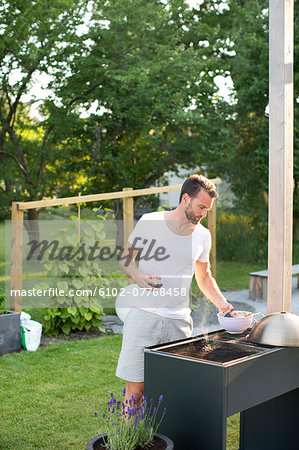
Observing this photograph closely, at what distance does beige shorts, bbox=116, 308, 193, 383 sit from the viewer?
2.60m

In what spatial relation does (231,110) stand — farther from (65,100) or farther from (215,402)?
(215,402)

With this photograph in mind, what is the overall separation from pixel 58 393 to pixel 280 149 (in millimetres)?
2367

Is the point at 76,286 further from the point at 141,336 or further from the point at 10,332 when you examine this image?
the point at 141,336

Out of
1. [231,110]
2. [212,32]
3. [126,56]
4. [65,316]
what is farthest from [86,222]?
[212,32]

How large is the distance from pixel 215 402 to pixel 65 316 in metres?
3.60

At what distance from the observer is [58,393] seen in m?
3.87

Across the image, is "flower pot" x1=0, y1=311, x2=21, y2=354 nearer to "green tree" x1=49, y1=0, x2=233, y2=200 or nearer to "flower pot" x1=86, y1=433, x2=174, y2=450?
Result: "flower pot" x1=86, y1=433, x2=174, y2=450

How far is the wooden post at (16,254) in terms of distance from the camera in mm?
5016

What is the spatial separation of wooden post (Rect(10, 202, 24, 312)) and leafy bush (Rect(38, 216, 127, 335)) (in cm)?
26

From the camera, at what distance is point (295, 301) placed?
285 inches

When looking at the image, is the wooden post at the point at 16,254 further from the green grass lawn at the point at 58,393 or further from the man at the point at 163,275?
the man at the point at 163,275

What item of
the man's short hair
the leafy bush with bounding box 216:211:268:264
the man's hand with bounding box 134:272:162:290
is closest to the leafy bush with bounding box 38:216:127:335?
the man's hand with bounding box 134:272:162:290

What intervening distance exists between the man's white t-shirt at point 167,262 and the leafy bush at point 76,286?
274 centimetres

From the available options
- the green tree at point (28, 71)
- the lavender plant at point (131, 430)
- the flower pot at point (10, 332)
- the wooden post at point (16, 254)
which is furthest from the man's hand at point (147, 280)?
Answer: the green tree at point (28, 71)
